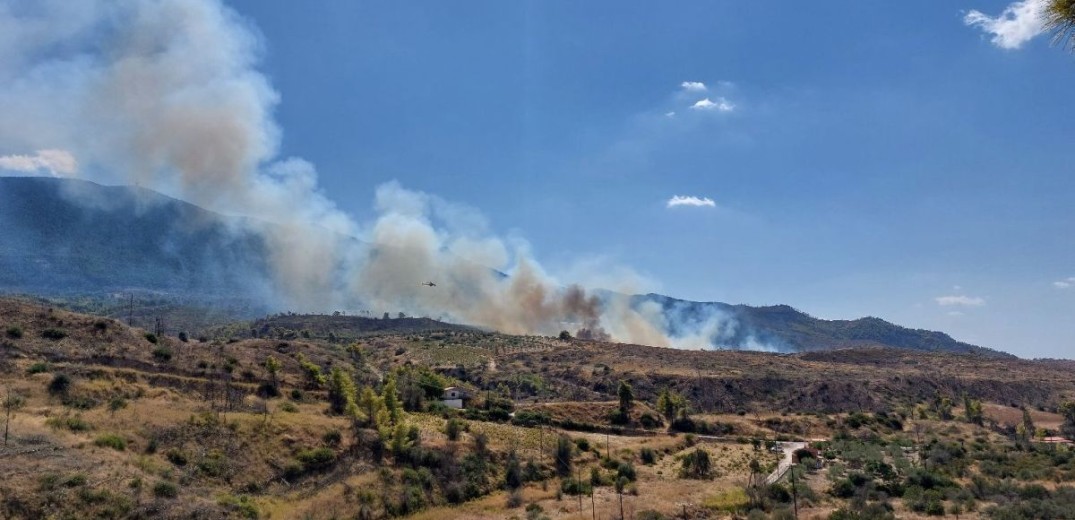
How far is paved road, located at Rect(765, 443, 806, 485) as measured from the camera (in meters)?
45.7

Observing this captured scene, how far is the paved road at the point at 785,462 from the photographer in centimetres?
4573

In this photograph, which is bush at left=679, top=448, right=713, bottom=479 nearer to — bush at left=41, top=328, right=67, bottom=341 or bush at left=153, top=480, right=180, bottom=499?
bush at left=153, top=480, right=180, bottom=499

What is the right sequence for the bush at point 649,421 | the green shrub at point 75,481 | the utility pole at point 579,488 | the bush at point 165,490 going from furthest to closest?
1. the bush at point 649,421
2. the utility pole at point 579,488
3. the bush at point 165,490
4. the green shrub at point 75,481

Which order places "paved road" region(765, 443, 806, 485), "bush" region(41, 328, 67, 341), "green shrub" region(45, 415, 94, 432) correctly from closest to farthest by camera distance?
"green shrub" region(45, 415, 94, 432) → "paved road" region(765, 443, 806, 485) → "bush" region(41, 328, 67, 341)

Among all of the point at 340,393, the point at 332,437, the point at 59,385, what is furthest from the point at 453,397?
the point at 59,385

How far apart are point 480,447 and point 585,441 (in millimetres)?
11505

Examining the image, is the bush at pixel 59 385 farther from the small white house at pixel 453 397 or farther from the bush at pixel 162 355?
the small white house at pixel 453 397

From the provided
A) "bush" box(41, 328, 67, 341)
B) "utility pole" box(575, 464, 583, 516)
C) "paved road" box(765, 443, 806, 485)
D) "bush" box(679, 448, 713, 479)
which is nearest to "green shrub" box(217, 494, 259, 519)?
"utility pole" box(575, 464, 583, 516)

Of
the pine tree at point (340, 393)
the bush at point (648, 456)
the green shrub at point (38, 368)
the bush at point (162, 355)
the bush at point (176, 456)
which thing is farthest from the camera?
the bush at point (162, 355)

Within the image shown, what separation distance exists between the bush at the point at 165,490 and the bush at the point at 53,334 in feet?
107

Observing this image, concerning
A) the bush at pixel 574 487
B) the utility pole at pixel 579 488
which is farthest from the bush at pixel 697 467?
the bush at pixel 574 487

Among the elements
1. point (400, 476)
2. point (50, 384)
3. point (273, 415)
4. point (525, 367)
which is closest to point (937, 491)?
point (400, 476)

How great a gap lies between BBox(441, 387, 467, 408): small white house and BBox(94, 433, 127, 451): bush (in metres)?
35.8

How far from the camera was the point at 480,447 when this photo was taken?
47.2 meters
